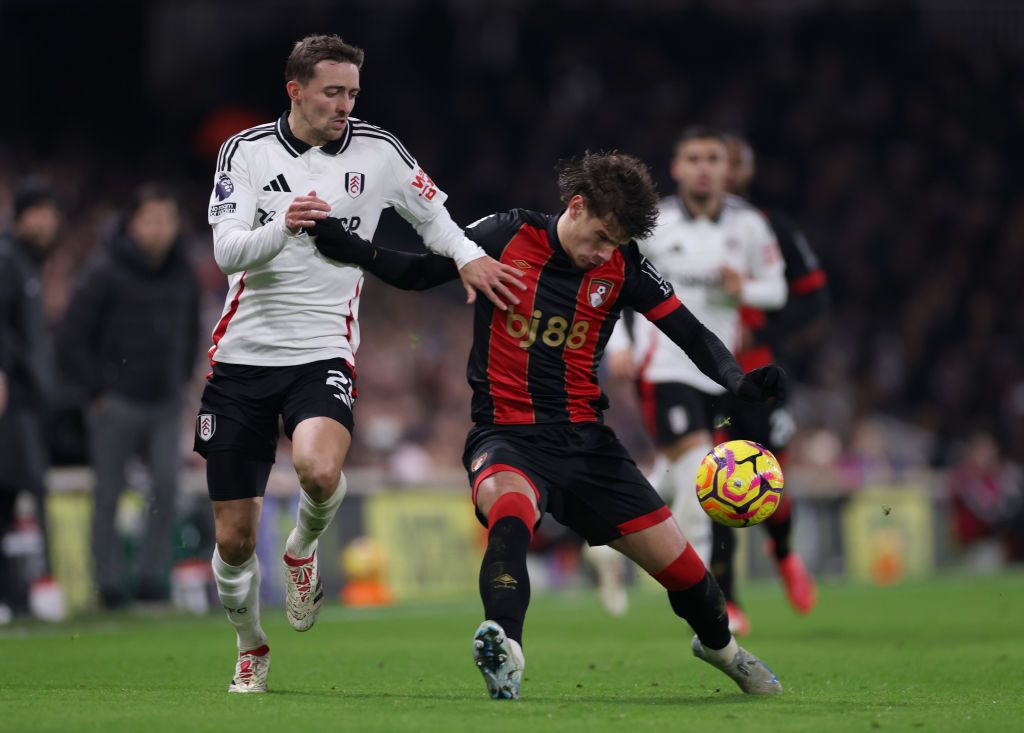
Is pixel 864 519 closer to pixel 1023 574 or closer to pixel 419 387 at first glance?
pixel 1023 574

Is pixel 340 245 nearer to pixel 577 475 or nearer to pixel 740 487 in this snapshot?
pixel 577 475

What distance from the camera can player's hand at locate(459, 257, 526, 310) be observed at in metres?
6.17

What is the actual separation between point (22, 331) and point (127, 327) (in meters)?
0.97

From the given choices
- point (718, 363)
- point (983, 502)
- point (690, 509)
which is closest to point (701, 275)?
point (690, 509)

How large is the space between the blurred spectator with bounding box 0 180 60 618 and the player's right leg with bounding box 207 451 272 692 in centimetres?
455

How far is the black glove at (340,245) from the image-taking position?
243 inches

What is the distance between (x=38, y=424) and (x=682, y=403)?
→ 14.3 ft

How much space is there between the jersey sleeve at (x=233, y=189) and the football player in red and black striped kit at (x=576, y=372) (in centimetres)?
37

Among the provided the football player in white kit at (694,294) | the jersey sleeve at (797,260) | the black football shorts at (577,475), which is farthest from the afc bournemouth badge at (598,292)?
the jersey sleeve at (797,260)

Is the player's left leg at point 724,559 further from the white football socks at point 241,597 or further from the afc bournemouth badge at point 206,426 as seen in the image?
the afc bournemouth badge at point 206,426

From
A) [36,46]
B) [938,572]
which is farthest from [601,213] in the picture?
[36,46]

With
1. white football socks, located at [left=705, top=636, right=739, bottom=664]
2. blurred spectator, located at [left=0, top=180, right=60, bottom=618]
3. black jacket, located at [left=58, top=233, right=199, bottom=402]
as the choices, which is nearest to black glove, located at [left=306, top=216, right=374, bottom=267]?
white football socks, located at [left=705, top=636, right=739, bottom=664]

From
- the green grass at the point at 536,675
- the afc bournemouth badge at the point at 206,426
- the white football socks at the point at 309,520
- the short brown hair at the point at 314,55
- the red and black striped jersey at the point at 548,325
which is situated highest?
the short brown hair at the point at 314,55

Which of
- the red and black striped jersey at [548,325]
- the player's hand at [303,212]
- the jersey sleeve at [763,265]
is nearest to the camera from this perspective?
the player's hand at [303,212]
